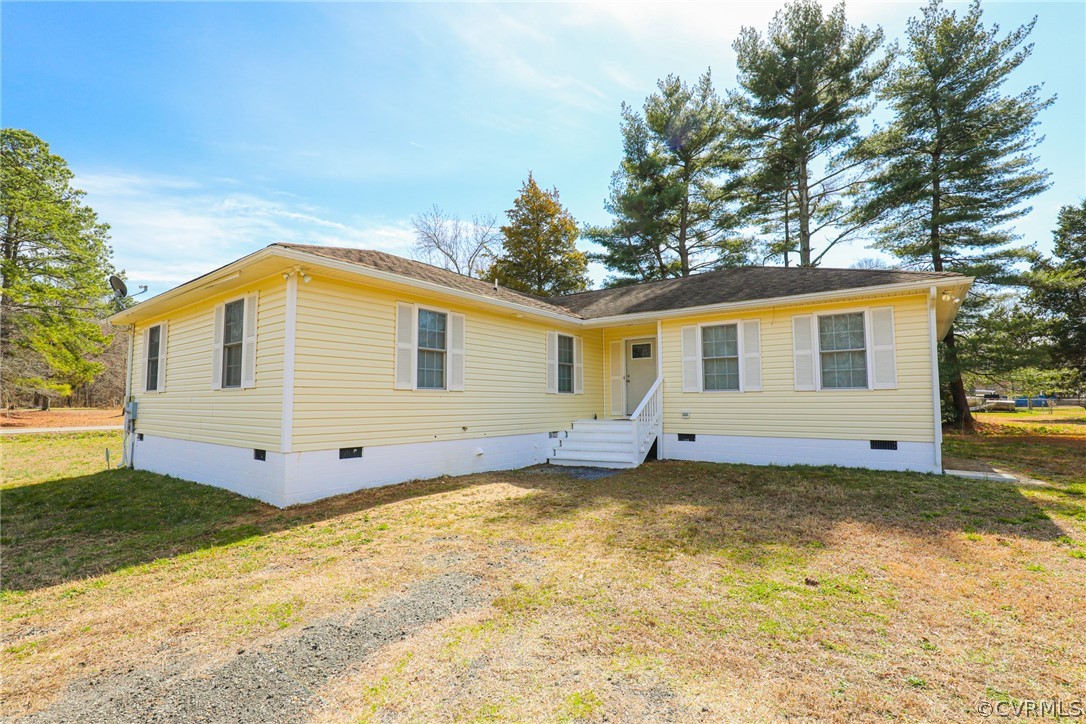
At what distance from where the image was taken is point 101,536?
5.24m

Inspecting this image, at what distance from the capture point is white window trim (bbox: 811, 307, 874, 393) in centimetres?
823

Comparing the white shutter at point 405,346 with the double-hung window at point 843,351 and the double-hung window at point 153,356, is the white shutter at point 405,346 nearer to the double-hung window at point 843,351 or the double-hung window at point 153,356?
the double-hung window at point 153,356

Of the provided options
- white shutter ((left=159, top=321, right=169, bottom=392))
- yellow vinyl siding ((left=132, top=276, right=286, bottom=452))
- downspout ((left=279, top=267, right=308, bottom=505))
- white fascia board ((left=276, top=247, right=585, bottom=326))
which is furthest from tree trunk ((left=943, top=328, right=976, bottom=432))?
white shutter ((left=159, top=321, right=169, bottom=392))

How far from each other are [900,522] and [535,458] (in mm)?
6319

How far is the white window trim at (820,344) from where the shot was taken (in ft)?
27.0

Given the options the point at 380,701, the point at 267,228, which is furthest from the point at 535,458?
the point at 267,228

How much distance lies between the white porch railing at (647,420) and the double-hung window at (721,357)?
3.18ft

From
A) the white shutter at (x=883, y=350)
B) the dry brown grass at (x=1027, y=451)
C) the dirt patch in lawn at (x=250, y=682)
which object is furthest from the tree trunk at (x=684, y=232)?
the dirt patch in lawn at (x=250, y=682)

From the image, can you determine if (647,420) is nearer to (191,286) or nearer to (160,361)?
(191,286)

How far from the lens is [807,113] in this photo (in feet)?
57.0

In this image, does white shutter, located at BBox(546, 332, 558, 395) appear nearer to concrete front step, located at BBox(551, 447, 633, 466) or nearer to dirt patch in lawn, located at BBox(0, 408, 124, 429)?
concrete front step, located at BBox(551, 447, 633, 466)

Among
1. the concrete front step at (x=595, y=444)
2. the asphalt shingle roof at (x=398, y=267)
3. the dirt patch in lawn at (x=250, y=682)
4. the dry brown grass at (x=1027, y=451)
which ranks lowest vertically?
the dirt patch in lawn at (x=250, y=682)

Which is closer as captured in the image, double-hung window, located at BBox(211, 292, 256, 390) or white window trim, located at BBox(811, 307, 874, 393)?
double-hung window, located at BBox(211, 292, 256, 390)

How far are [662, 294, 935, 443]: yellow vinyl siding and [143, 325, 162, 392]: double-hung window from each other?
10.5 metres
